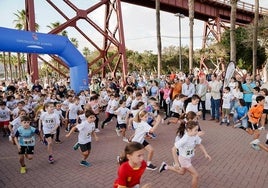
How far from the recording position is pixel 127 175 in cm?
340

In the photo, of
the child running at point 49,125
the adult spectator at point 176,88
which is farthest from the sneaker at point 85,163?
the adult spectator at point 176,88

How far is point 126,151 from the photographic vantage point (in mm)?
3432

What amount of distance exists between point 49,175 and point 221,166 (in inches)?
161

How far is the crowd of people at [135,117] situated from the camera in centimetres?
496

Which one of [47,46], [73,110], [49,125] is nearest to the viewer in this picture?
[49,125]

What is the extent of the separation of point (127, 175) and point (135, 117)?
10.4 feet

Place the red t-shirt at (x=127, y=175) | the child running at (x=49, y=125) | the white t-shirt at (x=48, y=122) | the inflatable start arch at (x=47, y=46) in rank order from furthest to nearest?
the inflatable start arch at (x=47, y=46)
the white t-shirt at (x=48, y=122)
the child running at (x=49, y=125)
the red t-shirt at (x=127, y=175)

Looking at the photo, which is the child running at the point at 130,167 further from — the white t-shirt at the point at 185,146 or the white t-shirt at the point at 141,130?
the white t-shirt at the point at 141,130

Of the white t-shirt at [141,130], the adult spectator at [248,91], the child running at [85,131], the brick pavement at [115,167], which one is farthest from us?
the adult spectator at [248,91]

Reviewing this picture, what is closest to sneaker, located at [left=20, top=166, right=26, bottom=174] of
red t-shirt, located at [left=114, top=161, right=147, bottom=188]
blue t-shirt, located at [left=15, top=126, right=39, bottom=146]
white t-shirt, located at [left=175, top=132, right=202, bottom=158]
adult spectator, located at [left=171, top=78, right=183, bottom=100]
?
blue t-shirt, located at [left=15, top=126, right=39, bottom=146]

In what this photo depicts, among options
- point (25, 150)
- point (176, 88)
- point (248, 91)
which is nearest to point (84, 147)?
point (25, 150)

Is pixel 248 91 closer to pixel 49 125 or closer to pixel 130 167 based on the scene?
pixel 49 125

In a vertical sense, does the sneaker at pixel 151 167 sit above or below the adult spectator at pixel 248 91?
below

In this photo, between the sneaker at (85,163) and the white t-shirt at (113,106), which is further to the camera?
the white t-shirt at (113,106)
